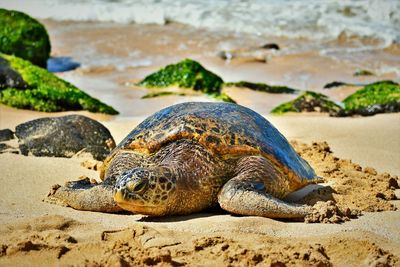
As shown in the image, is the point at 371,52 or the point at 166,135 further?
the point at 371,52

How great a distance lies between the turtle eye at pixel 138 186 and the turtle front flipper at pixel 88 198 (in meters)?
0.34

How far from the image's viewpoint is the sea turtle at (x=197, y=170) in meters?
3.80

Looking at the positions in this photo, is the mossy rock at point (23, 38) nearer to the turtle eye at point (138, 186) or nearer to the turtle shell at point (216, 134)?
the turtle shell at point (216, 134)

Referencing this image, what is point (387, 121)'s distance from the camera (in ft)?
23.5

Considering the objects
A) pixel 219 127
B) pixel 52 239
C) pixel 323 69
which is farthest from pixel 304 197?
pixel 323 69

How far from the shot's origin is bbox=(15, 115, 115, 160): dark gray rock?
5.56 metres

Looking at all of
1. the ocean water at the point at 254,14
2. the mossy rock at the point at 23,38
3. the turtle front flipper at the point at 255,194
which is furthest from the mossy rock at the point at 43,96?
the ocean water at the point at 254,14

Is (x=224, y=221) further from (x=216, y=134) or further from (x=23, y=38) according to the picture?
(x=23, y=38)

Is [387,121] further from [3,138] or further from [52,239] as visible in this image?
[52,239]

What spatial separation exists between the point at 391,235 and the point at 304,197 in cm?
101

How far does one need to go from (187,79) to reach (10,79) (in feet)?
8.96

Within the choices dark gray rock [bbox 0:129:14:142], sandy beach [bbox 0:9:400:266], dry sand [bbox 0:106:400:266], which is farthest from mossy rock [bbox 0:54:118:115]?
dry sand [bbox 0:106:400:266]

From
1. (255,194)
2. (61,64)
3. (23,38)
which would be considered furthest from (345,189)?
(61,64)

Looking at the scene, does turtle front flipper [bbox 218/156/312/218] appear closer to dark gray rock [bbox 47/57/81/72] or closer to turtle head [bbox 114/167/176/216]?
turtle head [bbox 114/167/176/216]
